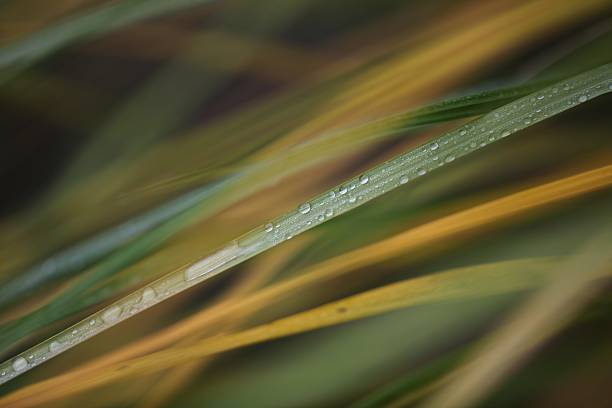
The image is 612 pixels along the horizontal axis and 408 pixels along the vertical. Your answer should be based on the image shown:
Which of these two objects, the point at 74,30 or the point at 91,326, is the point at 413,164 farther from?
the point at 74,30

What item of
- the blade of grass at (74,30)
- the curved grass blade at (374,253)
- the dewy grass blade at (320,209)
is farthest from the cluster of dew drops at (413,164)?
the blade of grass at (74,30)

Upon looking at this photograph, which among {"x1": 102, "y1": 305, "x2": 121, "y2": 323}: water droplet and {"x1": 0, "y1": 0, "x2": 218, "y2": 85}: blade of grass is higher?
{"x1": 0, "y1": 0, "x2": 218, "y2": 85}: blade of grass

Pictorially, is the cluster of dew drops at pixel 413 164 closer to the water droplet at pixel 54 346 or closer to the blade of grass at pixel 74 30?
the water droplet at pixel 54 346

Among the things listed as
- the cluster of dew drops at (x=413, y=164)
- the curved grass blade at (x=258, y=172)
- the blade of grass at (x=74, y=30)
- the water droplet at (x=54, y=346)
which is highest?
the blade of grass at (x=74, y=30)

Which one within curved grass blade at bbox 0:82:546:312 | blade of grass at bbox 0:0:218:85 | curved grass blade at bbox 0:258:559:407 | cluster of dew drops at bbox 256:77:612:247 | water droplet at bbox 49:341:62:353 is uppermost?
blade of grass at bbox 0:0:218:85

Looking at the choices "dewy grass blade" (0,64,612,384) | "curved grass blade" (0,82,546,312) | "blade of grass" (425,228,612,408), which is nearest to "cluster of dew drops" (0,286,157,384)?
"dewy grass blade" (0,64,612,384)

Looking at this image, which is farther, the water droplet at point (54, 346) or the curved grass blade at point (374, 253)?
the curved grass blade at point (374, 253)

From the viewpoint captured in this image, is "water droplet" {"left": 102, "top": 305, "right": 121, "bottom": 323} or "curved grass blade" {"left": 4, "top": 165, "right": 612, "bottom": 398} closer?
"water droplet" {"left": 102, "top": 305, "right": 121, "bottom": 323}

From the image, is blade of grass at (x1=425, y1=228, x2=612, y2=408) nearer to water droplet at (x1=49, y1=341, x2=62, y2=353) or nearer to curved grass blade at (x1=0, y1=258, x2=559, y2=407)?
curved grass blade at (x1=0, y1=258, x2=559, y2=407)
